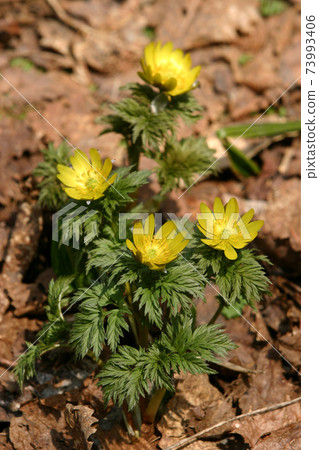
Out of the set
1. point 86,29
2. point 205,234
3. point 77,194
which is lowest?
point 205,234

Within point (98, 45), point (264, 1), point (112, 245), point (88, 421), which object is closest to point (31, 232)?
point (112, 245)

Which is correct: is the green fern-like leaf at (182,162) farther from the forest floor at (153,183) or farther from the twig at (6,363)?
the twig at (6,363)

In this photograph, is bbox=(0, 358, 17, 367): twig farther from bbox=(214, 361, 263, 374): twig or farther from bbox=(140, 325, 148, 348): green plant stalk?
bbox=(214, 361, 263, 374): twig

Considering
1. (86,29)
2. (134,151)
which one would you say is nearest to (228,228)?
(134,151)

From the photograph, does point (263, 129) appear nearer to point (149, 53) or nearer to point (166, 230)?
point (149, 53)

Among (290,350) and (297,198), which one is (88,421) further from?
(297,198)

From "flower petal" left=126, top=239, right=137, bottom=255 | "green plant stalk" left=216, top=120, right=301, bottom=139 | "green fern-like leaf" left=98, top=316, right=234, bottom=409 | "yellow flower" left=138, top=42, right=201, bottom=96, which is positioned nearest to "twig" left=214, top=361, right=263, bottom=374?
"green fern-like leaf" left=98, top=316, right=234, bottom=409

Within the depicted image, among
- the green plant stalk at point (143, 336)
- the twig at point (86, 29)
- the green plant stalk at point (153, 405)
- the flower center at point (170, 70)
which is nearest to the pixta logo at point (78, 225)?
the green plant stalk at point (143, 336)
